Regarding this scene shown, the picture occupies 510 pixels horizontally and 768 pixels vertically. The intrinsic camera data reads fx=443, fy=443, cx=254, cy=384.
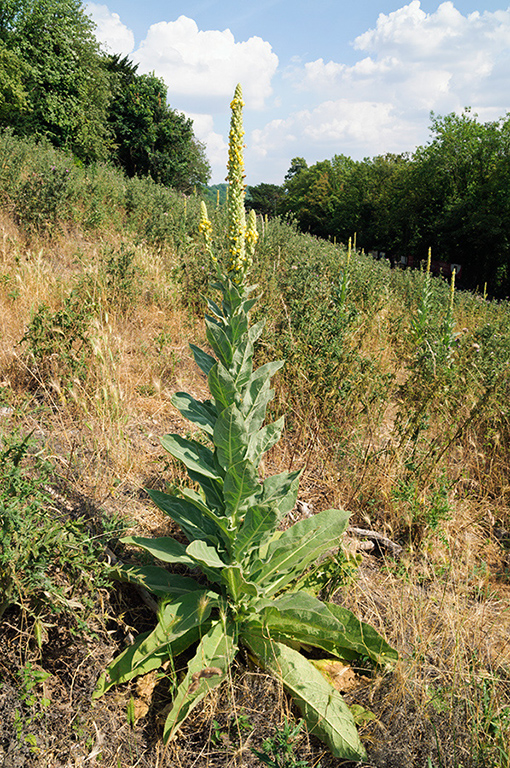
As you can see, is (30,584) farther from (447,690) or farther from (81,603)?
A: (447,690)

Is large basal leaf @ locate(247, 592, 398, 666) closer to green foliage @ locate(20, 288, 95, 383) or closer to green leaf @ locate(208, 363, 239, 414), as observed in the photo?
green leaf @ locate(208, 363, 239, 414)

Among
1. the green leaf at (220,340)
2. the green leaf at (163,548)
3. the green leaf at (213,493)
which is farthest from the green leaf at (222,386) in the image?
the green leaf at (163,548)

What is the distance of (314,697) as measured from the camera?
1786mm

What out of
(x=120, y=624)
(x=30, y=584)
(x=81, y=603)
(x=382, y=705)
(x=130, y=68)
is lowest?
(x=382, y=705)

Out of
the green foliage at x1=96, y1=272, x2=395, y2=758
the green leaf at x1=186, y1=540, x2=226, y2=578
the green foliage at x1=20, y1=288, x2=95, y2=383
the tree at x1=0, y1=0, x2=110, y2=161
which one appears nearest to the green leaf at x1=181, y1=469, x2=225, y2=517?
the green foliage at x1=96, y1=272, x2=395, y2=758

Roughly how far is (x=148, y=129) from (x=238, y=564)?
40087mm

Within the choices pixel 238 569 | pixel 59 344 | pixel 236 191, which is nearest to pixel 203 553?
pixel 238 569

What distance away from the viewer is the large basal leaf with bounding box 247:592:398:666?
1896 millimetres

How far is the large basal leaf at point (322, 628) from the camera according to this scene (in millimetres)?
1896

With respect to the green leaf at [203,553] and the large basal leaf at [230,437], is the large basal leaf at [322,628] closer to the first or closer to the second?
the green leaf at [203,553]

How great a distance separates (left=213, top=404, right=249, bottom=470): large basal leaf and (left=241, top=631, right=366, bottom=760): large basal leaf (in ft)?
2.65

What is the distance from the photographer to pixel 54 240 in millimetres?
5938

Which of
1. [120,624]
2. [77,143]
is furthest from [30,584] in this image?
[77,143]

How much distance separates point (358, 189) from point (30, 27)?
1075 inches
